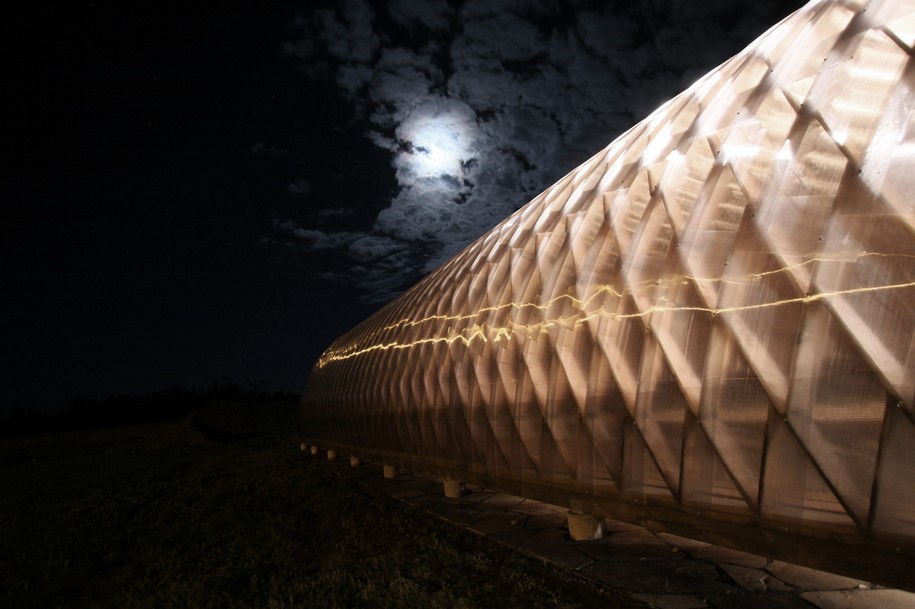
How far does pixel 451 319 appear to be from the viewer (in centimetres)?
865


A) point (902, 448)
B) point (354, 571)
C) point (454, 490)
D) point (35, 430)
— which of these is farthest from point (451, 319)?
point (35, 430)

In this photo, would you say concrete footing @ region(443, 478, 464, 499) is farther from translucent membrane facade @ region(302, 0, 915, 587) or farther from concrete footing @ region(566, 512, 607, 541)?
concrete footing @ region(566, 512, 607, 541)

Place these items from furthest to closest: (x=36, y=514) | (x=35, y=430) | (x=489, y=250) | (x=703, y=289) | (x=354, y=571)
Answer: (x=35, y=430) → (x=36, y=514) → (x=489, y=250) → (x=354, y=571) → (x=703, y=289)

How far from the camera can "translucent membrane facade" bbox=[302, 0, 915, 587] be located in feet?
8.93

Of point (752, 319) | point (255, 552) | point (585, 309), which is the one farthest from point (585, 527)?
point (255, 552)

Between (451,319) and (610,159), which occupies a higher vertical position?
(610,159)

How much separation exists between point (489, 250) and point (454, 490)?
4.62 metres

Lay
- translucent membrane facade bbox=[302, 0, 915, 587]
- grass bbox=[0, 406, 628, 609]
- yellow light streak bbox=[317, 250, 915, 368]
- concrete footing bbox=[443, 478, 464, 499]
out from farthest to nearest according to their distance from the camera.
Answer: concrete footing bbox=[443, 478, 464, 499], grass bbox=[0, 406, 628, 609], yellow light streak bbox=[317, 250, 915, 368], translucent membrane facade bbox=[302, 0, 915, 587]

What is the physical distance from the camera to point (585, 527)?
5.34 metres

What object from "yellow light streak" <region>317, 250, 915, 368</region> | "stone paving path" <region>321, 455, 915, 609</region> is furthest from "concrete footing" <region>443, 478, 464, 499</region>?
"yellow light streak" <region>317, 250, 915, 368</region>

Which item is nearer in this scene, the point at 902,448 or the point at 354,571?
the point at 902,448

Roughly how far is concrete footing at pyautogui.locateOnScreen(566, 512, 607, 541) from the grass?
738 millimetres

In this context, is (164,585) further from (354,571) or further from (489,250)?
(489,250)

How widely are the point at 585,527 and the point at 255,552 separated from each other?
444cm
